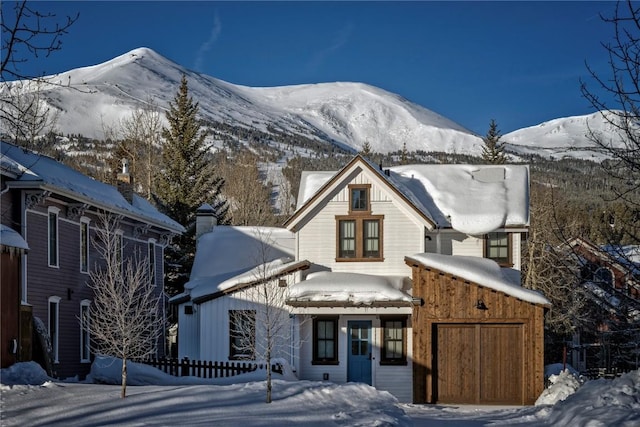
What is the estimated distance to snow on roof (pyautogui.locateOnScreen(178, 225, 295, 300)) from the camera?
29938mm

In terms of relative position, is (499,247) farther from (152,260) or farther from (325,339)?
(152,260)

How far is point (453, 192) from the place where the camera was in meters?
31.9

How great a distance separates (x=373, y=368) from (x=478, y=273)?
14.8 feet

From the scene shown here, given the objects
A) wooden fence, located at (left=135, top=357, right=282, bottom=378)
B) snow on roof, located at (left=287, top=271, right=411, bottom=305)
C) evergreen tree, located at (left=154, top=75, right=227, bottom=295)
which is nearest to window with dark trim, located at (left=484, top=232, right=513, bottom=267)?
snow on roof, located at (left=287, top=271, right=411, bottom=305)

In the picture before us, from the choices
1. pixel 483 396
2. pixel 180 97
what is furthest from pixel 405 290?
pixel 180 97

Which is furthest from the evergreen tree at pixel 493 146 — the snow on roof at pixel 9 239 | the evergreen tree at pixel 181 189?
the snow on roof at pixel 9 239

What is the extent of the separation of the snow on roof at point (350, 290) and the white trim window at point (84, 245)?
6.65m

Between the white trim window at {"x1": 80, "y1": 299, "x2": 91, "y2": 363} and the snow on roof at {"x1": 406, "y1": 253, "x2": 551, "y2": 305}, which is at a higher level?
the snow on roof at {"x1": 406, "y1": 253, "x2": 551, "y2": 305}

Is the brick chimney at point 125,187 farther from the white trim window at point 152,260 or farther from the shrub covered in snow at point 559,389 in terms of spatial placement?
the shrub covered in snow at point 559,389

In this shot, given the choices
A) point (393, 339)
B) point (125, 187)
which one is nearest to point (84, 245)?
point (125, 187)

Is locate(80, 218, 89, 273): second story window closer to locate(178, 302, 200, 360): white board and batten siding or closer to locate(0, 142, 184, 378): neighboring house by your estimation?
locate(0, 142, 184, 378): neighboring house

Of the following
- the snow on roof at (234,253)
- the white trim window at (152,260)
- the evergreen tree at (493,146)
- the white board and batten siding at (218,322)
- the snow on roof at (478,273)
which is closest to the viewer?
the snow on roof at (478,273)

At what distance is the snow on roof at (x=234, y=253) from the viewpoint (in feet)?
98.2

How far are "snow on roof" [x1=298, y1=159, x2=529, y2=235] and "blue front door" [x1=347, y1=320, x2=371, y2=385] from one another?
4298 millimetres
